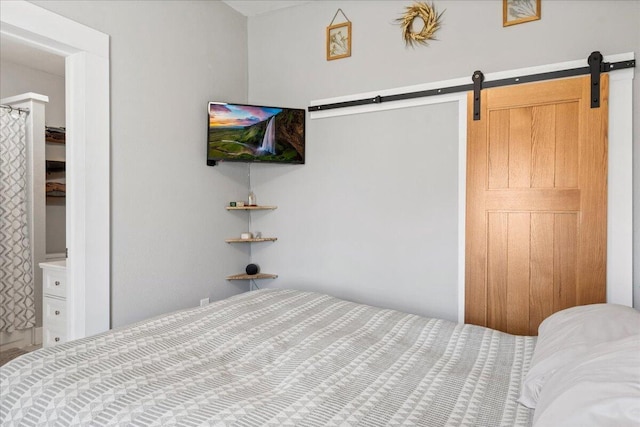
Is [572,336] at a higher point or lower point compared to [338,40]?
lower

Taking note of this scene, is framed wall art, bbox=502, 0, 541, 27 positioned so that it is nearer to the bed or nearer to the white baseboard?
the bed

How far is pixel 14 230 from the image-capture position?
3.36m

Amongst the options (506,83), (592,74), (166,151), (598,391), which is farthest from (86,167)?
(592,74)

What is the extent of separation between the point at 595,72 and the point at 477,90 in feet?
1.95

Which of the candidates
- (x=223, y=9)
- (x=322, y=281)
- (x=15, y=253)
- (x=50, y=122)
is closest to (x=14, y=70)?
(x=50, y=122)

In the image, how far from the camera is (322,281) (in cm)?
301

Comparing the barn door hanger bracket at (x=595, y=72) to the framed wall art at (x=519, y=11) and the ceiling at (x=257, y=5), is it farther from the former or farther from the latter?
the ceiling at (x=257, y=5)

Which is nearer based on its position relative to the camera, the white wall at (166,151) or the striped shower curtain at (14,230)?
the white wall at (166,151)

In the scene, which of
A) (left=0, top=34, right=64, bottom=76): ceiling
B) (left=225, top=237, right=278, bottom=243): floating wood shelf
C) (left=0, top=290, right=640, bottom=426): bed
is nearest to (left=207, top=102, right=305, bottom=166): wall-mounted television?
(left=225, top=237, right=278, bottom=243): floating wood shelf

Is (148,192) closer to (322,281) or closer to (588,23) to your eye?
(322,281)

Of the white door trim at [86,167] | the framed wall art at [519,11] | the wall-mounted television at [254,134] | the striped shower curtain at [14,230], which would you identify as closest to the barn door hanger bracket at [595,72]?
the framed wall art at [519,11]

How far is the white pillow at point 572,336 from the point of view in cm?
112

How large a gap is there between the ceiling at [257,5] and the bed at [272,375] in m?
2.40

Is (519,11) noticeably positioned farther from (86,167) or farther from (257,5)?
(86,167)
